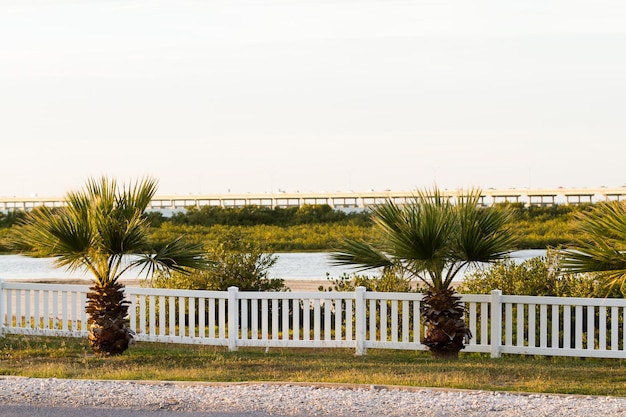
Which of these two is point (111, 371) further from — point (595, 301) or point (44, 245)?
point (595, 301)

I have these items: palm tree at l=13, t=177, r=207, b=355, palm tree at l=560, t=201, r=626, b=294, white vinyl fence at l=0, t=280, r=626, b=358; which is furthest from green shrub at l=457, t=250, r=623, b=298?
palm tree at l=13, t=177, r=207, b=355

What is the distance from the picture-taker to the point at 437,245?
461 inches

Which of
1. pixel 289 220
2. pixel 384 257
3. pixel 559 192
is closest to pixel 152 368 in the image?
pixel 384 257

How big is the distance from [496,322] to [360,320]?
1.96m

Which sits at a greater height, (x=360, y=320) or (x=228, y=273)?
(x=228, y=273)

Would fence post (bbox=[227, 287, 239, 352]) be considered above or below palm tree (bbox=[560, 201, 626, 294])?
below

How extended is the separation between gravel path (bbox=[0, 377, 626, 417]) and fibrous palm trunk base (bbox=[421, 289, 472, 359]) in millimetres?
3019

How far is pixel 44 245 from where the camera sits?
468 inches

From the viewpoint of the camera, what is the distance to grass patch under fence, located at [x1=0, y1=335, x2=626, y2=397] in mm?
9656

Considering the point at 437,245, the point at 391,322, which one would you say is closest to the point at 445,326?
the point at 437,245

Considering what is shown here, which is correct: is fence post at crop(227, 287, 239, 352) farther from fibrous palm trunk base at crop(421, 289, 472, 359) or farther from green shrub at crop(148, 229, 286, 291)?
green shrub at crop(148, 229, 286, 291)

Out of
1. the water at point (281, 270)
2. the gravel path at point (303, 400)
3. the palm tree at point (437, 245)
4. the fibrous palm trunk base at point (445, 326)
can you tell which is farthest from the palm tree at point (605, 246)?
the water at point (281, 270)

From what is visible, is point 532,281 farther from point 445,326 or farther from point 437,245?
point 437,245

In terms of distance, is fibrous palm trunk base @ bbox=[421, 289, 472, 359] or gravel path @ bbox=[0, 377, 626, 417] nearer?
gravel path @ bbox=[0, 377, 626, 417]
